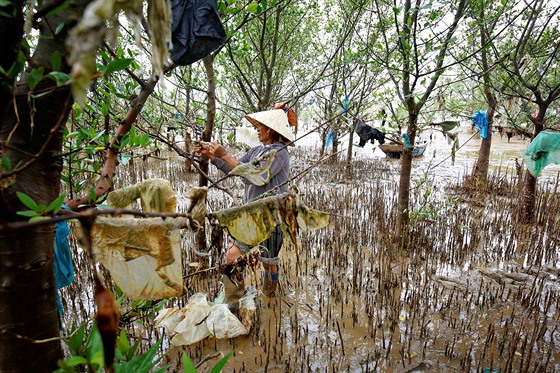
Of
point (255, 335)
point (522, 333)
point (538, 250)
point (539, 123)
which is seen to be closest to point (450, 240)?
point (538, 250)

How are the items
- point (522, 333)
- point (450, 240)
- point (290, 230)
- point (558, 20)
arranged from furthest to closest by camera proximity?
point (558, 20)
point (450, 240)
point (522, 333)
point (290, 230)

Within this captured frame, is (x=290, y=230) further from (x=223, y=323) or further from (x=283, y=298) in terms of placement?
(x=283, y=298)

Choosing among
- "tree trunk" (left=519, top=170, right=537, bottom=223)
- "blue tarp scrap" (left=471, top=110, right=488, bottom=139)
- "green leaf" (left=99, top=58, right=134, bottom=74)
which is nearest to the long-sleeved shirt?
"green leaf" (left=99, top=58, right=134, bottom=74)

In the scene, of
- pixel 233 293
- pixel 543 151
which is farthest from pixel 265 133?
pixel 543 151

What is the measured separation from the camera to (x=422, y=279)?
3.41 m

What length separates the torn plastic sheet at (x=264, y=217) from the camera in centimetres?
127

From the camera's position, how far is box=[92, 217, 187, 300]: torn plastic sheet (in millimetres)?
953

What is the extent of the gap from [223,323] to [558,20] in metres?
5.70

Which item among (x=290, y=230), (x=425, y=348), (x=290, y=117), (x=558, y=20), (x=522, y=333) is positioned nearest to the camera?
(x=290, y=230)

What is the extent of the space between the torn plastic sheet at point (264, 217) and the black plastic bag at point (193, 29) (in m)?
0.71

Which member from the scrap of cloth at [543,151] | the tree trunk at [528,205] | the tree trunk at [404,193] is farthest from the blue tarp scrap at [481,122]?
the tree trunk at [404,193]

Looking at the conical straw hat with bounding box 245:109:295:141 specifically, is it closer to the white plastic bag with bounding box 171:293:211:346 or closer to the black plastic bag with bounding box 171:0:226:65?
the black plastic bag with bounding box 171:0:226:65

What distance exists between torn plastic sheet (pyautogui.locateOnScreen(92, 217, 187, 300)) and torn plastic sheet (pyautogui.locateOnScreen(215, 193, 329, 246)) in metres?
0.30

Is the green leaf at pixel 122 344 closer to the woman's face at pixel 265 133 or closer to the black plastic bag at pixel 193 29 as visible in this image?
the black plastic bag at pixel 193 29
